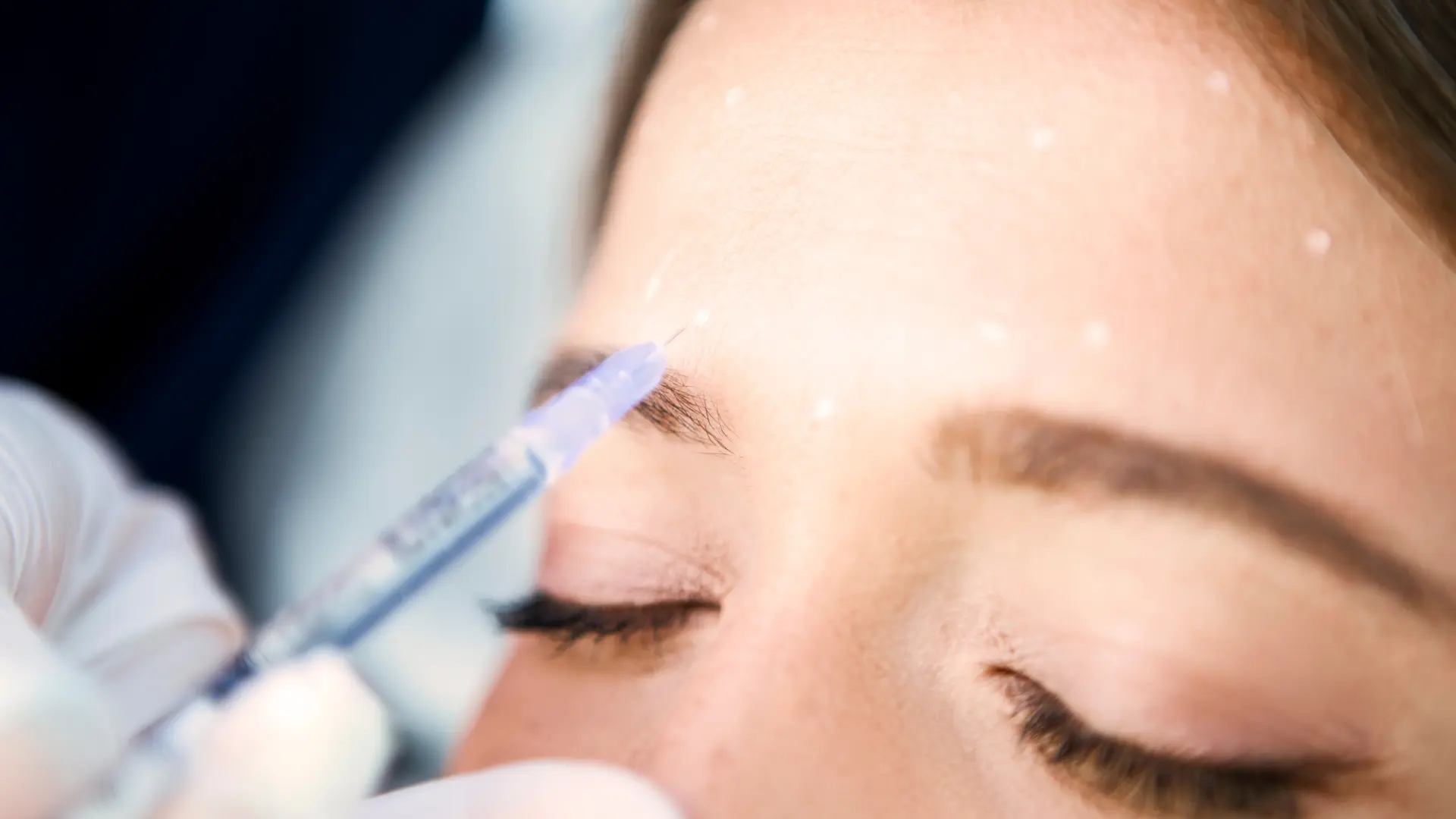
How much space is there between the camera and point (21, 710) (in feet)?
1.43

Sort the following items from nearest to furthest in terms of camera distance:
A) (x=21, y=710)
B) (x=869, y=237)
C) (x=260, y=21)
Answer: (x=21, y=710), (x=869, y=237), (x=260, y=21)

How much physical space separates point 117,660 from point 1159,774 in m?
0.68

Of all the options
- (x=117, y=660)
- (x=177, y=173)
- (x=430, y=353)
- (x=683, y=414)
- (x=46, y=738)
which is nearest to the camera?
(x=46, y=738)

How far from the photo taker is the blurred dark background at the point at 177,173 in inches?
39.2

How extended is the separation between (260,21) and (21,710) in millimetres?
852

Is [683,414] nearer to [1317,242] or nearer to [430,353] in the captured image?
[1317,242]

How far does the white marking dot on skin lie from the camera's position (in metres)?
0.50

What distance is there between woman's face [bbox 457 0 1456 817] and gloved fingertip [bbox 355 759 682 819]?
0.05 metres

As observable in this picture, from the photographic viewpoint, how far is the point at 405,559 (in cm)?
52

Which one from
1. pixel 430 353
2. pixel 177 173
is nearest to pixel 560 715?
pixel 177 173

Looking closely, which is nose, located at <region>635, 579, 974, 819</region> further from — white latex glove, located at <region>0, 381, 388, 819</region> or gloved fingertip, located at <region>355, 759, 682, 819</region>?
white latex glove, located at <region>0, 381, 388, 819</region>

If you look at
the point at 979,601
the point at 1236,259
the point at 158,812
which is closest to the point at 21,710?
the point at 158,812

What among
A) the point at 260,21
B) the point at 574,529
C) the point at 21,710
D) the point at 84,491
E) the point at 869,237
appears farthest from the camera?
the point at 260,21

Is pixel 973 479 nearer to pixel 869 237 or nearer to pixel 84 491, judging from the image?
pixel 869 237
